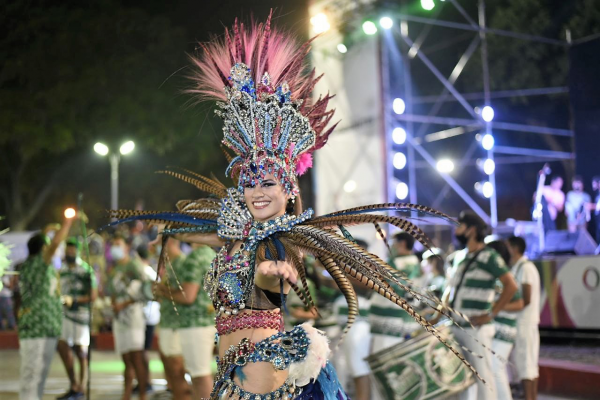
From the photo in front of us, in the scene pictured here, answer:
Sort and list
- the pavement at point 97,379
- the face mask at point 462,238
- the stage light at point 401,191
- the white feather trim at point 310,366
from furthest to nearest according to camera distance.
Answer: the stage light at point 401,191 < the pavement at point 97,379 < the face mask at point 462,238 < the white feather trim at point 310,366

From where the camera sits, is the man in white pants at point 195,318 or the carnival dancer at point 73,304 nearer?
the man in white pants at point 195,318

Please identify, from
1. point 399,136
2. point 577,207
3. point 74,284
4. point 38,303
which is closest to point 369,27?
point 399,136

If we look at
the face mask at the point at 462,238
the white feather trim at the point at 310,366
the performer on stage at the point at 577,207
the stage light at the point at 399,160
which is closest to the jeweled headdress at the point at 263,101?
the white feather trim at the point at 310,366

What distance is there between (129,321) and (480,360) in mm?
4213

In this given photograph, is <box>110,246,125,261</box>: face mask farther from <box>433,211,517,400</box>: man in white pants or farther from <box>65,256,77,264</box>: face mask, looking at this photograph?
<box>433,211,517,400</box>: man in white pants

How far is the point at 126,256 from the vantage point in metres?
9.37

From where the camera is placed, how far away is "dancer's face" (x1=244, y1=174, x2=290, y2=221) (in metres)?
3.65

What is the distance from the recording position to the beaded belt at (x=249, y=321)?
3570 millimetres

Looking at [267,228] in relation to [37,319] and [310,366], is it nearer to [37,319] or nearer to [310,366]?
[310,366]

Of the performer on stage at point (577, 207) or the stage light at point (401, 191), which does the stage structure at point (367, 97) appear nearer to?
the stage light at point (401, 191)

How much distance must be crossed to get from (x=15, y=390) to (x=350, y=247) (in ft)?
27.5

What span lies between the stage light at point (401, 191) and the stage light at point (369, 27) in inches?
114

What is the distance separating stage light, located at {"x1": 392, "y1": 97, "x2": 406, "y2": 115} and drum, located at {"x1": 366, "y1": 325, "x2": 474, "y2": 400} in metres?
8.42

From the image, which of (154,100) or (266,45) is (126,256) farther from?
(154,100)
